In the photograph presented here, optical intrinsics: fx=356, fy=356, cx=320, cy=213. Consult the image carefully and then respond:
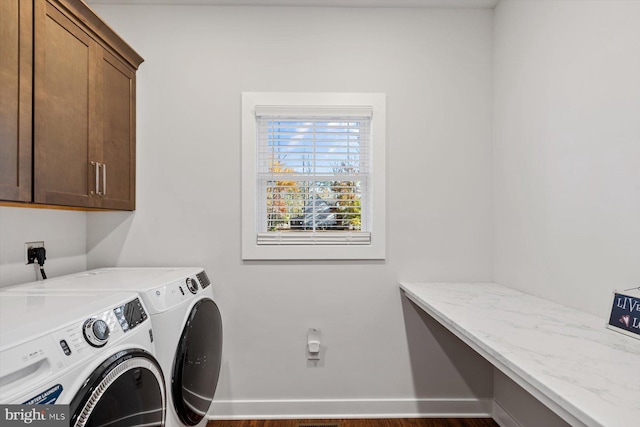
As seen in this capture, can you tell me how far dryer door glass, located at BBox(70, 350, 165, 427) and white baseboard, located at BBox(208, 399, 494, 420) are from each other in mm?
998

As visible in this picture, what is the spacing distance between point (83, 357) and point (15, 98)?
1.00 meters

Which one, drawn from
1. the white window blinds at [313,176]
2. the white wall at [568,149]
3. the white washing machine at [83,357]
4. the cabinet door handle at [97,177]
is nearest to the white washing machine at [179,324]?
the white washing machine at [83,357]

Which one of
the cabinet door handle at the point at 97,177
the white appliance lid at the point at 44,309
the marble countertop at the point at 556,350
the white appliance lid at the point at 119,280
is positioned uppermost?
the cabinet door handle at the point at 97,177

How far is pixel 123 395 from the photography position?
1061mm

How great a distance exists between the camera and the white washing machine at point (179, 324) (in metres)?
1.46

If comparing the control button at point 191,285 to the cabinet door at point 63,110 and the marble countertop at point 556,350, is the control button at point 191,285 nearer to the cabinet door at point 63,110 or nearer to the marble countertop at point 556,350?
the cabinet door at point 63,110

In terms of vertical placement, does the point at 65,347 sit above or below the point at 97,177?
below

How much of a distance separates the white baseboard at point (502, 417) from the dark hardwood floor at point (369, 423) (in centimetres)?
3

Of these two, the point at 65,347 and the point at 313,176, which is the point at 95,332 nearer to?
the point at 65,347

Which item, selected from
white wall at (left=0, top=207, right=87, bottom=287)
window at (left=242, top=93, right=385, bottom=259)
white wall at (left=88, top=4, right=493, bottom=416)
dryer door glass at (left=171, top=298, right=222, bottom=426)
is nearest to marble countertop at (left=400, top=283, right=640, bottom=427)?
white wall at (left=88, top=4, right=493, bottom=416)

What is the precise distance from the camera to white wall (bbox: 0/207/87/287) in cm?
164

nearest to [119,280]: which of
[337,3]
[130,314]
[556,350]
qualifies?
[130,314]

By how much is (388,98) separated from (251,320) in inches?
64.2

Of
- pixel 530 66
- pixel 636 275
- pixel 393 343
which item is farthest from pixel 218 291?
pixel 530 66
